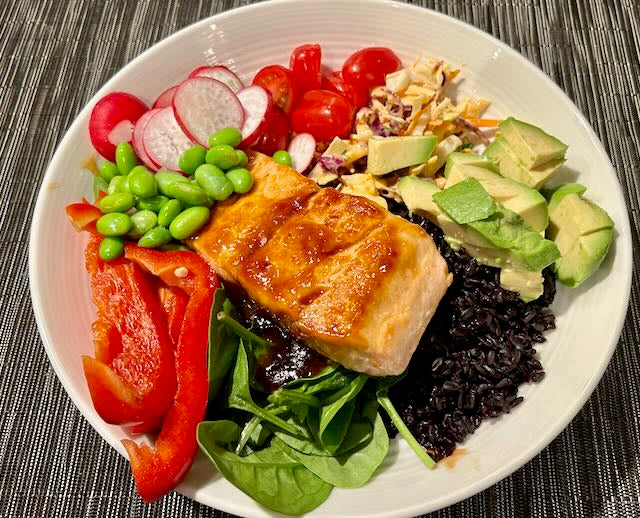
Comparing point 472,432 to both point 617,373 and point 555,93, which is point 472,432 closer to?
point 617,373

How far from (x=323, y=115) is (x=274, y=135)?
Result: 0.32 metres

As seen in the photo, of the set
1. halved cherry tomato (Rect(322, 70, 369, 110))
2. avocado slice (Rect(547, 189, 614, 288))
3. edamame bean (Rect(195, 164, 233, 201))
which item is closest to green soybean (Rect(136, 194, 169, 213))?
edamame bean (Rect(195, 164, 233, 201))

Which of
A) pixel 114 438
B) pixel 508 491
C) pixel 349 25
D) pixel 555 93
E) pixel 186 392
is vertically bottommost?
pixel 508 491

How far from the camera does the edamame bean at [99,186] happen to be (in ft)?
10.6

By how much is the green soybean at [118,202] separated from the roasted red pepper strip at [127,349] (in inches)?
10.0

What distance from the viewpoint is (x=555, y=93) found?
3.16 metres

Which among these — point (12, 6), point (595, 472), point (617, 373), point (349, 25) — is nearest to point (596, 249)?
point (617, 373)

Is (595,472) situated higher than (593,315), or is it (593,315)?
(593,315)

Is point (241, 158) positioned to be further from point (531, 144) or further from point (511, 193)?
point (531, 144)

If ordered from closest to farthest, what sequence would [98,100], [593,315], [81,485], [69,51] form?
[593,315]
[81,485]
[98,100]
[69,51]

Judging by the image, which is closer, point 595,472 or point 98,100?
point 595,472

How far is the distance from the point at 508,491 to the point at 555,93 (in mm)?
2213

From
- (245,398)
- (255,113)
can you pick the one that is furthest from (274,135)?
(245,398)

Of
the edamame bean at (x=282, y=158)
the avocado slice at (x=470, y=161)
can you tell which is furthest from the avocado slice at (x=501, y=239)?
the edamame bean at (x=282, y=158)
